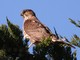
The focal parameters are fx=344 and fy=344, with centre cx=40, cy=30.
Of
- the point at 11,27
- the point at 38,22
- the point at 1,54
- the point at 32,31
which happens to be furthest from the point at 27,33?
the point at 1,54

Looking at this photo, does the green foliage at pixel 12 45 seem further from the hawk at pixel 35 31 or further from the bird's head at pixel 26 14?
the bird's head at pixel 26 14

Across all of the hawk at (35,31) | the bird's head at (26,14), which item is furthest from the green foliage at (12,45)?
the bird's head at (26,14)

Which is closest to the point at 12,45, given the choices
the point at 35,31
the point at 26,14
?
the point at 35,31

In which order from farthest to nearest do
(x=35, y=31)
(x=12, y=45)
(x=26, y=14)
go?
(x=26, y=14) → (x=35, y=31) → (x=12, y=45)

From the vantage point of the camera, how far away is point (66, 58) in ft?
17.0

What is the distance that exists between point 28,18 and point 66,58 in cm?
581

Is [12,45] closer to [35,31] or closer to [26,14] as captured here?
[35,31]

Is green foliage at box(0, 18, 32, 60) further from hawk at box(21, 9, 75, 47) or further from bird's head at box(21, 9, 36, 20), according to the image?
bird's head at box(21, 9, 36, 20)

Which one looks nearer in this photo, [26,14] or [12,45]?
[12,45]

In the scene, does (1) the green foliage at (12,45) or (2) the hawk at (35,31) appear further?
(2) the hawk at (35,31)

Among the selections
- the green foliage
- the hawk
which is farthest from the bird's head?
the green foliage

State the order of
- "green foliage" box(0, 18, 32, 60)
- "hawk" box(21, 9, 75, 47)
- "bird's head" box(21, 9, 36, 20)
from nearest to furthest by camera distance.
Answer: "green foliage" box(0, 18, 32, 60) → "hawk" box(21, 9, 75, 47) → "bird's head" box(21, 9, 36, 20)

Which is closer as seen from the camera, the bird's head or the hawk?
the hawk

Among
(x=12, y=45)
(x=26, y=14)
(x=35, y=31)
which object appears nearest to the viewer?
(x=12, y=45)
